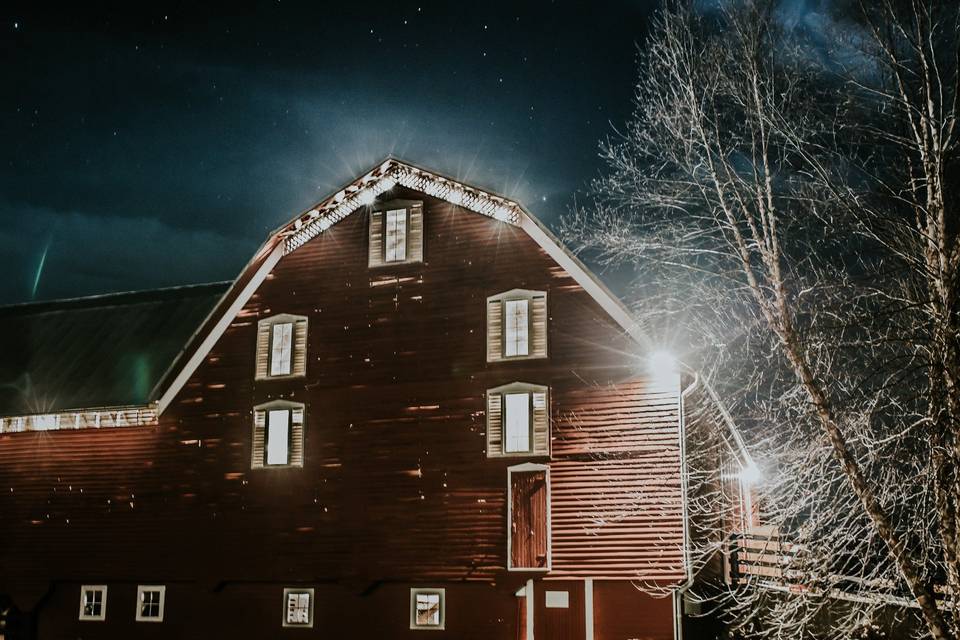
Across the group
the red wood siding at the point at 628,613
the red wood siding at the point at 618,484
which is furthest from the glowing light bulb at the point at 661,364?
the red wood siding at the point at 628,613

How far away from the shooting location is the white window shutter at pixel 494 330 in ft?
70.4

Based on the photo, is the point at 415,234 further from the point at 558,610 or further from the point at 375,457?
the point at 558,610

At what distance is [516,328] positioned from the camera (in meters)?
21.5

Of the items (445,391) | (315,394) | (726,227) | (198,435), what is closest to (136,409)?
(198,435)

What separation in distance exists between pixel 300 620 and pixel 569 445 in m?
7.72

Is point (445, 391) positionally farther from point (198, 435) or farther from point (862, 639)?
point (862, 639)

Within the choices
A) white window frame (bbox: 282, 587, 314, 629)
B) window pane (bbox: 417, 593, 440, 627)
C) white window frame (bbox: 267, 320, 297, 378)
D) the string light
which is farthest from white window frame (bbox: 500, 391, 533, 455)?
white window frame (bbox: 282, 587, 314, 629)

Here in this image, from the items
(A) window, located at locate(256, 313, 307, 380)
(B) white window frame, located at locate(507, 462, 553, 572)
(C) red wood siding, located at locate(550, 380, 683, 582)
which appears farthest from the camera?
(A) window, located at locate(256, 313, 307, 380)

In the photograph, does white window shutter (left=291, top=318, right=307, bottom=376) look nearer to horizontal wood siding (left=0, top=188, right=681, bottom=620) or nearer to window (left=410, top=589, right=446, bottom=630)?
horizontal wood siding (left=0, top=188, right=681, bottom=620)

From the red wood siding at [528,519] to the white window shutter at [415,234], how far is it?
571 cm

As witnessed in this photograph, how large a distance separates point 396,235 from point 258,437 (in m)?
5.92

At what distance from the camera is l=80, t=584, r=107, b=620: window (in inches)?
957

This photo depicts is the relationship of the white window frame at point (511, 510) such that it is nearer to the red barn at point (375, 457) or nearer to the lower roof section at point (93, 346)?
the red barn at point (375, 457)

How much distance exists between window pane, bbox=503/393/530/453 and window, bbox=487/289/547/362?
907 millimetres
